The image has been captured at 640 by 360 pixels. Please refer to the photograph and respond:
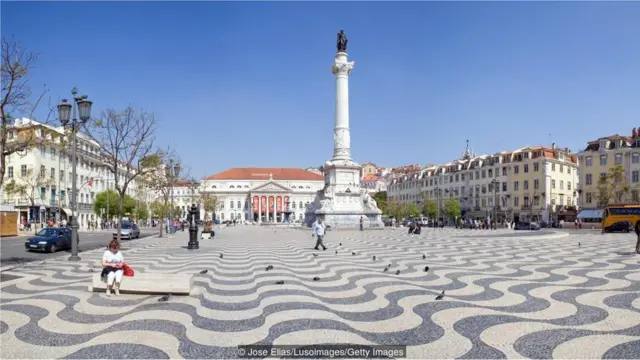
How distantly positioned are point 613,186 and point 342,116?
3493 cm

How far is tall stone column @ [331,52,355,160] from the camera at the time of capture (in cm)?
5191

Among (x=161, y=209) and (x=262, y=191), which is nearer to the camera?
(x=161, y=209)

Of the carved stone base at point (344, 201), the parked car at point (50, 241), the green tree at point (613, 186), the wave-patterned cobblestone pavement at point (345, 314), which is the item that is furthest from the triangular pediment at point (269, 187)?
the wave-patterned cobblestone pavement at point (345, 314)

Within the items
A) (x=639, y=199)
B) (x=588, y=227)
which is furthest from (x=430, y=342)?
(x=639, y=199)

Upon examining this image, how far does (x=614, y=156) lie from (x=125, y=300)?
7452 cm

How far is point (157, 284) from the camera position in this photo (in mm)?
10492

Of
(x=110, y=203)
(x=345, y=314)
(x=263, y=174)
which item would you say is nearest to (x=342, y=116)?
(x=110, y=203)

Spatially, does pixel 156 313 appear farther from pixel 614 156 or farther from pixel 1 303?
pixel 614 156

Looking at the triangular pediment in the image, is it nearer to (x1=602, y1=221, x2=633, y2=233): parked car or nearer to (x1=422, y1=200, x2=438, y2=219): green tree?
(x1=422, y1=200, x2=438, y2=219): green tree

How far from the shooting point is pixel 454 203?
289 ft

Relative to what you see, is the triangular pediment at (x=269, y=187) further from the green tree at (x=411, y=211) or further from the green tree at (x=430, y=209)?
the green tree at (x=430, y=209)

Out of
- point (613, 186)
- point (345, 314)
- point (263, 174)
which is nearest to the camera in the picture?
Result: point (345, 314)

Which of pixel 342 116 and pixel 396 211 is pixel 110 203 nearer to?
pixel 342 116

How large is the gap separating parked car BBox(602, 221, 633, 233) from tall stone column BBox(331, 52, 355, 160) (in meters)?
25.6
